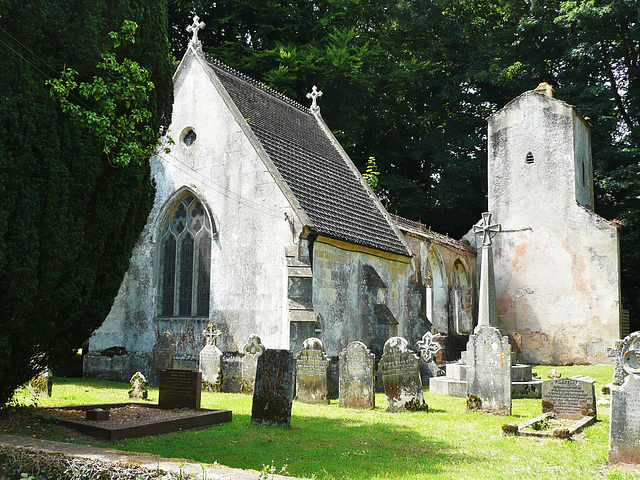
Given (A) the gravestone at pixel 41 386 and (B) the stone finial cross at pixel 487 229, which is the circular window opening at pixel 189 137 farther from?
(B) the stone finial cross at pixel 487 229

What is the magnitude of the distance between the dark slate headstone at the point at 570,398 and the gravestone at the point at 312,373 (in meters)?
4.47

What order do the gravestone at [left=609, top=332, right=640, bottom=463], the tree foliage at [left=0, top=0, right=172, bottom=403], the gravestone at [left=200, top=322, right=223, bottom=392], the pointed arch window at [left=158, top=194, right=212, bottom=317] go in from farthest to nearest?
the pointed arch window at [left=158, top=194, right=212, bottom=317]
the gravestone at [left=200, top=322, right=223, bottom=392]
the tree foliage at [left=0, top=0, right=172, bottom=403]
the gravestone at [left=609, top=332, right=640, bottom=463]

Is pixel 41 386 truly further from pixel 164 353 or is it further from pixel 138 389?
pixel 164 353

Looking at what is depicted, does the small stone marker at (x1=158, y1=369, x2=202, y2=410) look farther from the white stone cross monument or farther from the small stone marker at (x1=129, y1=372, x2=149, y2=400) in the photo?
the white stone cross monument

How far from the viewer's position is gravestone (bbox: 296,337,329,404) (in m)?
13.5

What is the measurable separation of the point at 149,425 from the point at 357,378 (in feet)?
17.0

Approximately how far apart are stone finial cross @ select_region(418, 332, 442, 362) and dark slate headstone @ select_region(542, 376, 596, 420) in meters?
6.70

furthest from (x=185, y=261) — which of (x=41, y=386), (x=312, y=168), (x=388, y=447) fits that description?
(x=388, y=447)

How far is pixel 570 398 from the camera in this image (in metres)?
11.4

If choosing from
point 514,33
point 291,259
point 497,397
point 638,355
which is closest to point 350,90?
point 514,33

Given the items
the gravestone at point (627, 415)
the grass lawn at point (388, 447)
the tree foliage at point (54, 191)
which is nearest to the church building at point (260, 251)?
the grass lawn at point (388, 447)

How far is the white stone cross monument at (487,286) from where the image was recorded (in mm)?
14617

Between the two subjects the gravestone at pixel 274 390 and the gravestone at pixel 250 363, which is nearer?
the gravestone at pixel 274 390

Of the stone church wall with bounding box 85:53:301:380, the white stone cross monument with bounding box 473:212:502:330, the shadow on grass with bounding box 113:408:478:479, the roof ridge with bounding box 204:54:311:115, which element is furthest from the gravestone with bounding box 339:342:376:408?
the roof ridge with bounding box 204:54:311:115
